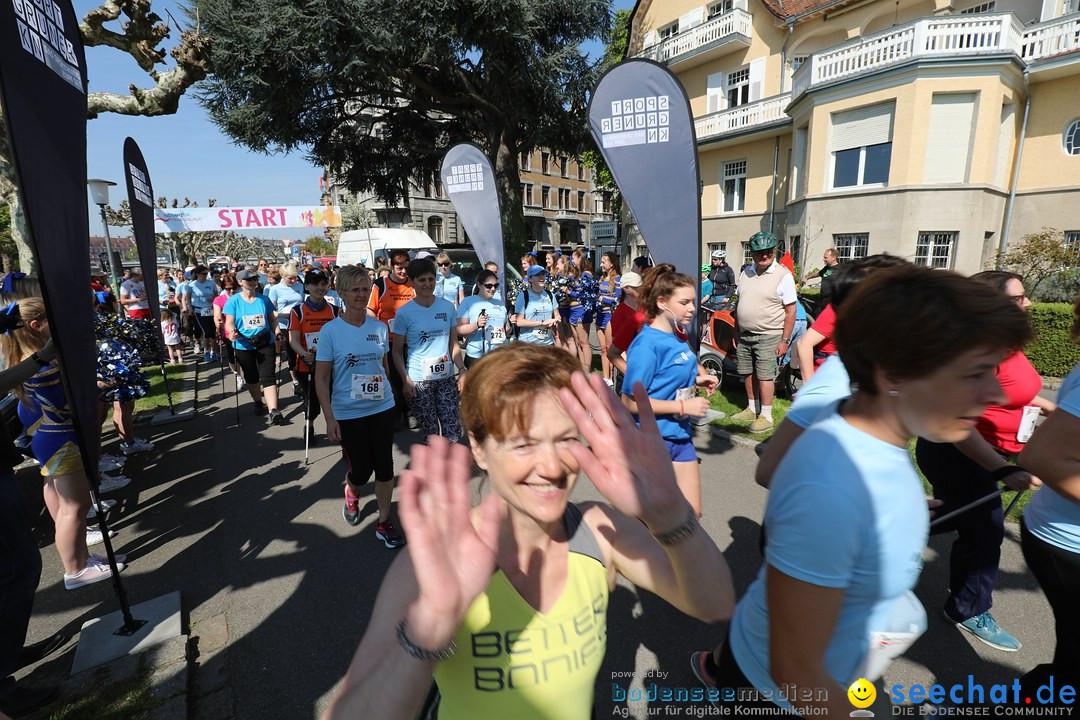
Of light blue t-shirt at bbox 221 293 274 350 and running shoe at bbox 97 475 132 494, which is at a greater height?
light blue t-shirt at bbox 221 293 274 350

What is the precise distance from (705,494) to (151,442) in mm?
6761

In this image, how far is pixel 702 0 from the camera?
73.6 ft

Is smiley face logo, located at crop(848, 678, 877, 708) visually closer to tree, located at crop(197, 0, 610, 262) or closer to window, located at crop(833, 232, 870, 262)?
window, located at crop(833, 232, 870, 262)

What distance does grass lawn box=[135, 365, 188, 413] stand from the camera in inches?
309

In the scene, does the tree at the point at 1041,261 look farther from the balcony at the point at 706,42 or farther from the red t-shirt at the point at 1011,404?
the balcony at the point at 706,42

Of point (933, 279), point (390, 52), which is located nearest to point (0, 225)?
point (390, 52)

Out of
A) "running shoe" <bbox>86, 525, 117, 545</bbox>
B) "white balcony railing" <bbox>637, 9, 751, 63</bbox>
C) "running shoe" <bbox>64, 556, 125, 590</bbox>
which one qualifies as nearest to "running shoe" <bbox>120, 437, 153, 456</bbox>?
"running shoe" <bbox>86, 525, 117, 545</bbox>

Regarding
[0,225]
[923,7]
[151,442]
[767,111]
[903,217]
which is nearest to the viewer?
[151,442]

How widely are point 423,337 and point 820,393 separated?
3403mm

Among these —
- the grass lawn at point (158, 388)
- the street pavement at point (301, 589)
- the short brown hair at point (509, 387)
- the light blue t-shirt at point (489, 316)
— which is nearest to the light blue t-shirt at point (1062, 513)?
the street pavement at point (301, 589)

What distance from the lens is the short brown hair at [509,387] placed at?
1348 millimetres

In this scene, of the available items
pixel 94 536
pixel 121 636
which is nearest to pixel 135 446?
pixel 94 536

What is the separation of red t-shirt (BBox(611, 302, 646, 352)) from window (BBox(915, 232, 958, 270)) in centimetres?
1438

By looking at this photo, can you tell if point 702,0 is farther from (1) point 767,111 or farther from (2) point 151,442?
(2) point 151,442
